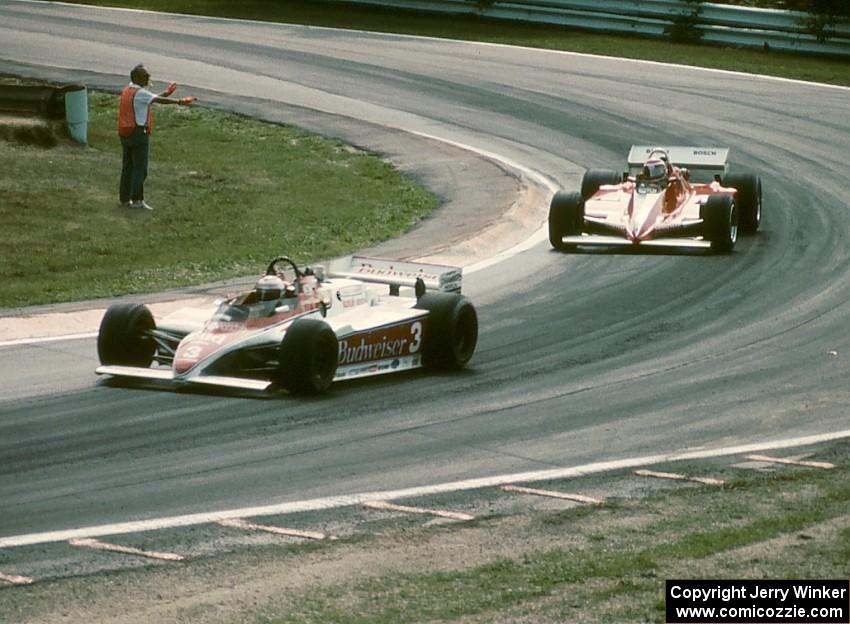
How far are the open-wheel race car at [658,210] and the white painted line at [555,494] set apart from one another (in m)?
10.6

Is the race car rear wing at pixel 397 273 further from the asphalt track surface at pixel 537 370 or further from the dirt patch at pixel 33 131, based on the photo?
the dirt patch at pixel 33 131

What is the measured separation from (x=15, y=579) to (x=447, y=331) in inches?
258

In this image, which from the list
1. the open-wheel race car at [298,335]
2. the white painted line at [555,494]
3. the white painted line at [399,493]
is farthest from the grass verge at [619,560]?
the open-wheel race car at [298,335]

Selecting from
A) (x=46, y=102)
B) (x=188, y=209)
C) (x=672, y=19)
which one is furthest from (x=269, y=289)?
(x=672, y=19)

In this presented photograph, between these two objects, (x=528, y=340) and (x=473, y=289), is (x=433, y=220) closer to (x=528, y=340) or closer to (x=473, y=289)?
(x=473, y=289)

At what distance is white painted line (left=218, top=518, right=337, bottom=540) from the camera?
10.9 m

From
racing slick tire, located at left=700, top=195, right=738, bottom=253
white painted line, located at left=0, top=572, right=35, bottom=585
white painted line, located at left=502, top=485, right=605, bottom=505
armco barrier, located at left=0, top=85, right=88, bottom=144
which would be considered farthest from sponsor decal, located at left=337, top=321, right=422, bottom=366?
armco barrier, located at left=0, top=85, right=88, bottom=144

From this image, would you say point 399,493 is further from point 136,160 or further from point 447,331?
point 136,160

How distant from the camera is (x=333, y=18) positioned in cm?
4466

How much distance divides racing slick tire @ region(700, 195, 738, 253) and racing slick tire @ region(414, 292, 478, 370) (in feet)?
23.0

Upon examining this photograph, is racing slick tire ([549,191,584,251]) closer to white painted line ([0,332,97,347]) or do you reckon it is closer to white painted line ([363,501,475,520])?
white painted line ([0,332,97,347])

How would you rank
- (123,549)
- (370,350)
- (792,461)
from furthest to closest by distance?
(370,350), (792,461), (123,549)

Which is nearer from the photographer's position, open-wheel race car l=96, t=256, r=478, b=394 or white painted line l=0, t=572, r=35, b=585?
white painted line l=0, t=572, r=35, b=585

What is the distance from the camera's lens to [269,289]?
15.2 m
